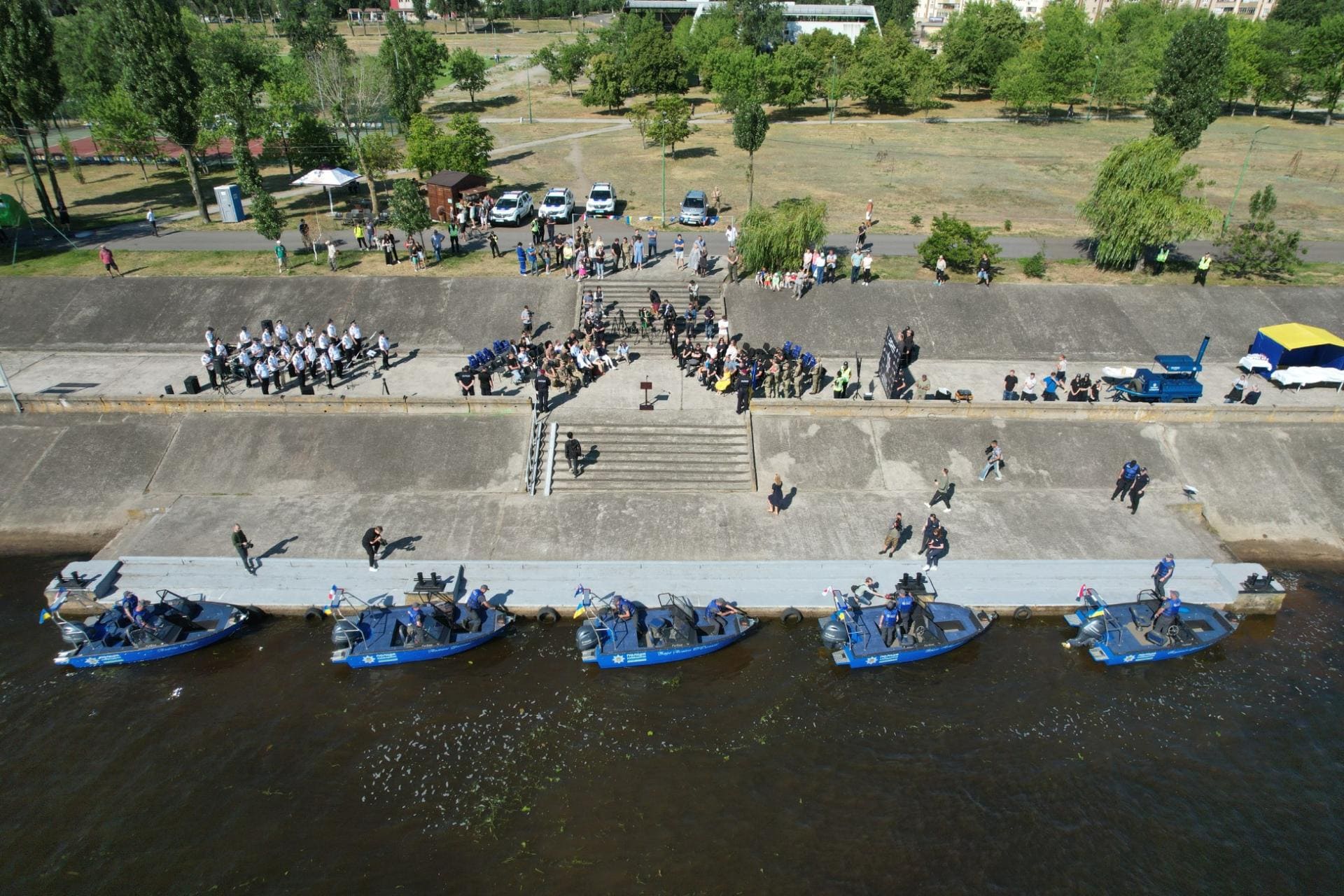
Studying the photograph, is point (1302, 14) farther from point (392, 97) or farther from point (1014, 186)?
point (392, 97)

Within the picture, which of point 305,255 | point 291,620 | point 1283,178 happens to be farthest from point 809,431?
point 1283,178

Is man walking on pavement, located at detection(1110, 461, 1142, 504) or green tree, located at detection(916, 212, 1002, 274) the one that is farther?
green tree, located at detection(916, 212, 1002, 274)

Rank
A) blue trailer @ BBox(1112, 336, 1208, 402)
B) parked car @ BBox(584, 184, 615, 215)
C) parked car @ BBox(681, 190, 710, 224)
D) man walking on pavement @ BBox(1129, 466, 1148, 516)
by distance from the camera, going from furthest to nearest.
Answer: parked car @ BBox(584, 184, 615, 215) < parked car @ BBox(681, 190, 710, 224) < blue trailer @ BBox(1112, 336, 1208, 402) < man walking on pavement @ BBox(1129, 466, 1148, 516)

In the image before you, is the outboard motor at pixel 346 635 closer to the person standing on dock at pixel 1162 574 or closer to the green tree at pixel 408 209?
the person standing on dock at pixel 1162 574

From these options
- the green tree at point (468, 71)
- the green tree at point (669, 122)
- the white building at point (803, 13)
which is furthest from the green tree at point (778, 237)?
the white building at point (803, 13)

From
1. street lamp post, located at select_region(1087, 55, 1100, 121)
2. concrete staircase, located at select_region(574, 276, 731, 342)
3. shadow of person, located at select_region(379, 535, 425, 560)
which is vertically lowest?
shadow of person, located at select_region(379, 535, 425, 560)

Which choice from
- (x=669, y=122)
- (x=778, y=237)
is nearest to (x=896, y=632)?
(x=778, y=237)

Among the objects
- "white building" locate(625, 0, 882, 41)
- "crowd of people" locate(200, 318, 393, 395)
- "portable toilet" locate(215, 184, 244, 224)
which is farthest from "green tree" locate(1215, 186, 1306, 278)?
"white building" locate(625, 0, 882, 41)

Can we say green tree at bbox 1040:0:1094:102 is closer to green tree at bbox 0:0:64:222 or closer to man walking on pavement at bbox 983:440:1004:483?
man walking on pavement at bbox 983:440:1004:483
